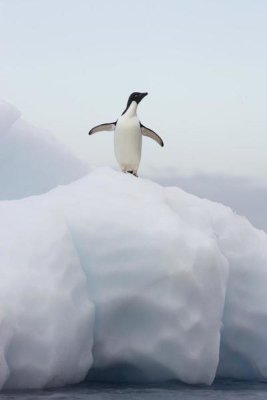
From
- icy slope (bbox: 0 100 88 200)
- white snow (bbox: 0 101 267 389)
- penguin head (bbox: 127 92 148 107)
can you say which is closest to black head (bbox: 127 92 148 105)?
penguin head (bbox: 127 92 148 107)

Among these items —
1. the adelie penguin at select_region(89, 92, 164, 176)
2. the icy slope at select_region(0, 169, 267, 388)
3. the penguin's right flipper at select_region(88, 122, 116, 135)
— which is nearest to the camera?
the icy slope at select_region(0, 169, 267, 388)

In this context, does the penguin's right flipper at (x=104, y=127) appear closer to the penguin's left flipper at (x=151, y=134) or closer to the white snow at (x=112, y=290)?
the penguin's left flipper at (x=151, y=134)

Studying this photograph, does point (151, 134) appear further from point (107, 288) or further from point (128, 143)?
point (107, 288)

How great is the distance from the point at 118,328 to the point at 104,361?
12.9 inches

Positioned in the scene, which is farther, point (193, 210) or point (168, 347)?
point (193, 210)

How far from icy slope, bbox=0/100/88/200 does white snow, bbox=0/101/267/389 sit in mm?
2037

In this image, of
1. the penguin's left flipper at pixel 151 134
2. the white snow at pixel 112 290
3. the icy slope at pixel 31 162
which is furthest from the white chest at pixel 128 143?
the white snow at pixel 112 290

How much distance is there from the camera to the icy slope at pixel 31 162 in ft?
34.1

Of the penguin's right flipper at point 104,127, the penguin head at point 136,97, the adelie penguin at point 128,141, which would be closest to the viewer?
the adelie penguin at point 128,141

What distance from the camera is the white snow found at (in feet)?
23.0

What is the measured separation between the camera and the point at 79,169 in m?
10.4

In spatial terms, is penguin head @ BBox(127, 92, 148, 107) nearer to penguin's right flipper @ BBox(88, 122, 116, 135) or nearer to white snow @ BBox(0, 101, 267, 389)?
penguin's right flipper @ BBox(88, 122, 116, 135)

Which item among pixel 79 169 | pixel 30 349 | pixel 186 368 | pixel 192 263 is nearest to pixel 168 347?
pixel 186 368

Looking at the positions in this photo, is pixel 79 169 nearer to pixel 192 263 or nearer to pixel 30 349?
pixel 192 263
